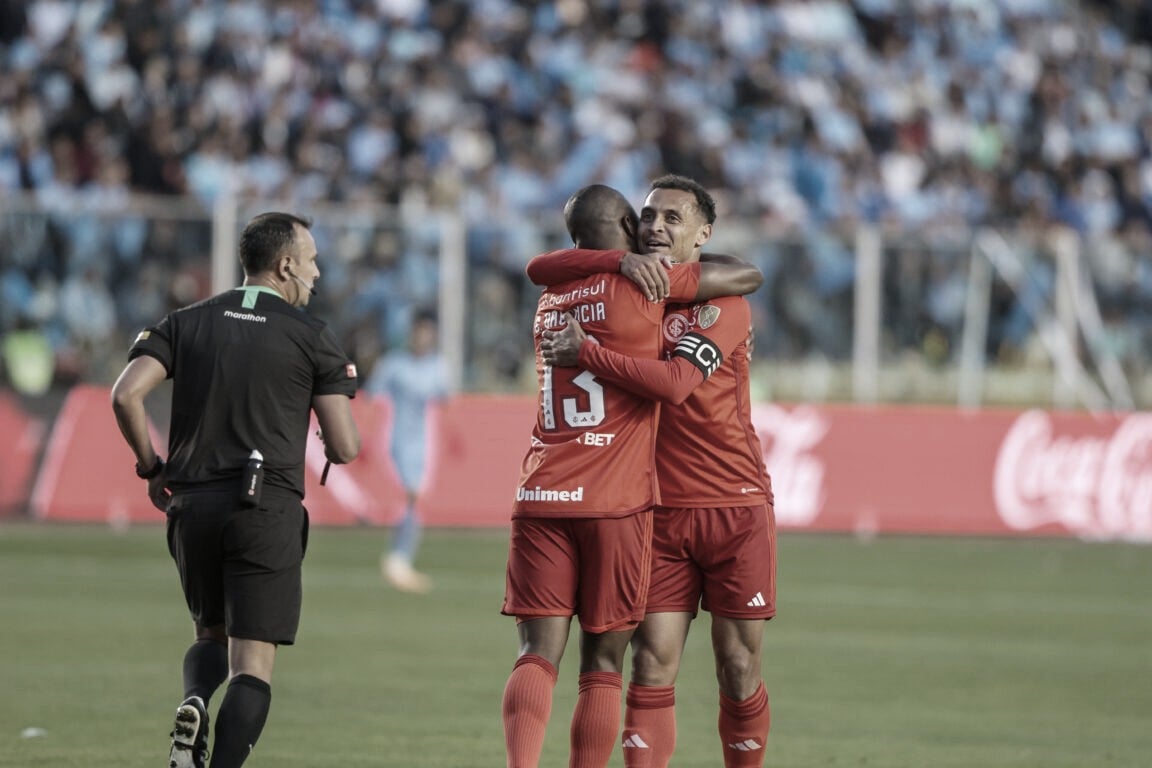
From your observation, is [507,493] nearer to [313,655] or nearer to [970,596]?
[970,596]

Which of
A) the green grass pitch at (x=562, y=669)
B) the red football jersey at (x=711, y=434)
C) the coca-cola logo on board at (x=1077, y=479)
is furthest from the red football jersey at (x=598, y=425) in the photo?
the coca-cola logo on board at (x=1077, y=479)

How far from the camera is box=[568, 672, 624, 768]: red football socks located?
6676 mm

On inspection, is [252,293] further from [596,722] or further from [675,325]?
[596,722]

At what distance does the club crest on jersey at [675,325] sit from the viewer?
22.8 ft

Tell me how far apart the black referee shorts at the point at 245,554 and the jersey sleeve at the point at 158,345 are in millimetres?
487

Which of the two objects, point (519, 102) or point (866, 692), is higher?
point (519, 102)

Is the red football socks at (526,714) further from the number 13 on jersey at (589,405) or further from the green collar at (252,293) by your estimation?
the green collar at (252,293)

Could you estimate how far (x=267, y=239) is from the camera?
272 inches

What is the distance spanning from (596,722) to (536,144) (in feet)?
64.1

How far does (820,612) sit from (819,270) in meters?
8.80

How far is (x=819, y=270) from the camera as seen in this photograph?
23.5 m

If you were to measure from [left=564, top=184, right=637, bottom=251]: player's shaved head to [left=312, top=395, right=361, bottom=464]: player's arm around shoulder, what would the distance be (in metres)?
1.03

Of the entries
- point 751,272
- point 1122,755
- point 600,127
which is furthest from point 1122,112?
point 751,272

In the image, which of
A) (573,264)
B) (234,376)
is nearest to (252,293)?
(234,376)
